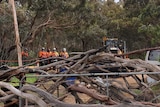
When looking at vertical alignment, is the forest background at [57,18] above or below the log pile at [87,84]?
above

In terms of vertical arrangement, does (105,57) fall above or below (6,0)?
below

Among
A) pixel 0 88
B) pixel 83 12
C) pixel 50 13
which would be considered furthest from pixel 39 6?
pixel 0 88

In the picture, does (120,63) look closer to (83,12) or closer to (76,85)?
(76,85)

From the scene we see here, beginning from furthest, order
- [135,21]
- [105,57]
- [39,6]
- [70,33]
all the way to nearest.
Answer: [70,33]
[135,21]
[39,6]
[105,57]

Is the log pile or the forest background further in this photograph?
the forest background

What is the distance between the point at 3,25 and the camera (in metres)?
26.3

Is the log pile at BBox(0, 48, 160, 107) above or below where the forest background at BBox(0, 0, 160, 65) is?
below

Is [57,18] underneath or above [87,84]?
above

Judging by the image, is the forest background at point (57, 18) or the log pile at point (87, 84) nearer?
the log pile at point (87, 84)

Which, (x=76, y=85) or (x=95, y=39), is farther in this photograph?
(x=95, y=39)

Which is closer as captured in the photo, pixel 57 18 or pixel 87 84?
pixel 87 84

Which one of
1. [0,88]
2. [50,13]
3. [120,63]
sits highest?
[50,13]

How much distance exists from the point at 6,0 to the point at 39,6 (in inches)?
152

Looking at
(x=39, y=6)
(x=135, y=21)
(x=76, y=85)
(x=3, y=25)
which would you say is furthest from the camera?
(x=135, y=21)
